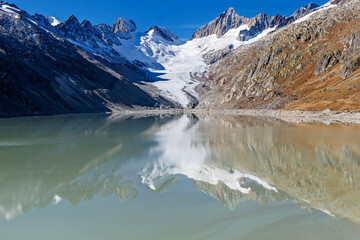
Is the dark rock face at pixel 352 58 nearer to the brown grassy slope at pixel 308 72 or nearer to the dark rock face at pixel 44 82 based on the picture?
the brown grassy slope at pixel 308 72

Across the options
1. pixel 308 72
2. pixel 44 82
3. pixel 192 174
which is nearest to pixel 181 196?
pixel 192 174

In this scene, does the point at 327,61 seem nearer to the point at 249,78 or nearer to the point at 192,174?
the point at 249,78

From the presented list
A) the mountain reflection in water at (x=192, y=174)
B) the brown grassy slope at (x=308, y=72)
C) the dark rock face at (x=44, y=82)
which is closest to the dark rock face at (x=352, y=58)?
the brown grassy slope at (x=308, y=72)

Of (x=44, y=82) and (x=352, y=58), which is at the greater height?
(x=44, y=82)

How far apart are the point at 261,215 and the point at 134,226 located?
5053mm

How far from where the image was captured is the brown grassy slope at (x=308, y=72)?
104 m

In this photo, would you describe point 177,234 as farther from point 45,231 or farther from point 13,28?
point 13,28

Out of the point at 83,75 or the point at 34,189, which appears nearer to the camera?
the point at 34,189

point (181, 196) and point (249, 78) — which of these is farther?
point (249, 78)

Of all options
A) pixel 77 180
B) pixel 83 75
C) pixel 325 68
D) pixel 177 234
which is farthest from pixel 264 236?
pixel 83 75

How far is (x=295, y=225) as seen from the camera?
10609 millimetres

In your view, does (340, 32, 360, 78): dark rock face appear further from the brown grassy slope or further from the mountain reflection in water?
the mountain reflection in water

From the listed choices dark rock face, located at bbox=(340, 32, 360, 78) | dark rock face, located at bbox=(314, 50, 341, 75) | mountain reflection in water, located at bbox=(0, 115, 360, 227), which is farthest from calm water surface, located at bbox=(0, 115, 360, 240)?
dark rock face, located at bbox=(314, 50, 341, 75)

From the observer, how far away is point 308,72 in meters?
142
